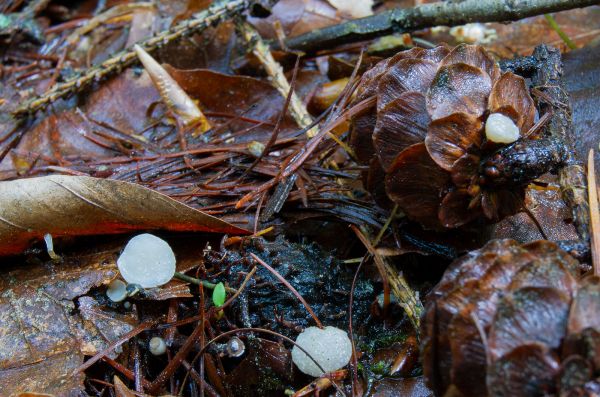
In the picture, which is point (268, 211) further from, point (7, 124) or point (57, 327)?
point (7, 124)

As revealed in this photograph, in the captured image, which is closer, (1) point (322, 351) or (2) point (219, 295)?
(1) point (322, 351)

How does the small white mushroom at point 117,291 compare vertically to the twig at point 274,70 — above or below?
below

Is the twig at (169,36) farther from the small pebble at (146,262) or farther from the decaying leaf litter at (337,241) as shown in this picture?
the small pebble at (146,262)

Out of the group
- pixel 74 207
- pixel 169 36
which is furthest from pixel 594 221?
pixel 169 36

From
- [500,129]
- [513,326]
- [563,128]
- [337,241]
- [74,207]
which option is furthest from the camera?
[337,241]

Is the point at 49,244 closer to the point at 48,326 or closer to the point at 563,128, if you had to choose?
the point at 48,326

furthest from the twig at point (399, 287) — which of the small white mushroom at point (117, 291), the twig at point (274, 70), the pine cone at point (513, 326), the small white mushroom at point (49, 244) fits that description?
the small white mushroom at point (49, 244)

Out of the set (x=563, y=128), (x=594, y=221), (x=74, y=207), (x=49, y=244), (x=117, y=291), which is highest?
(x=563, y=128)

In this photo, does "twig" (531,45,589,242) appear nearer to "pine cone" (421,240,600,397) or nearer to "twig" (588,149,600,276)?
"twig" (588,149,600,276)
